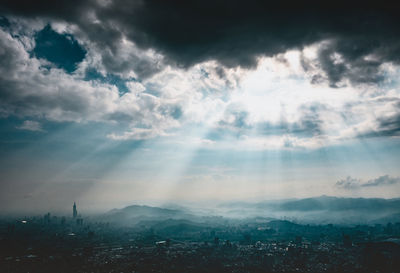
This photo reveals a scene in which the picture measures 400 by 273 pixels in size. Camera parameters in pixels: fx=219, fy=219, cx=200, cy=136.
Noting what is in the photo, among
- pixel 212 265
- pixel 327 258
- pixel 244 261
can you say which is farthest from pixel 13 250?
pixel 327 258

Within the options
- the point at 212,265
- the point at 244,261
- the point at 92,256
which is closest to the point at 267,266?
the point at 244,261

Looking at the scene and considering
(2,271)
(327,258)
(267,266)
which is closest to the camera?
(2,271)

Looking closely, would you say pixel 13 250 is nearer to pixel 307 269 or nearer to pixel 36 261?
pixel 36 261

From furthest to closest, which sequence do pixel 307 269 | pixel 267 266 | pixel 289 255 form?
pixel 289 255 → pixel 267 266 → pixel 307 269

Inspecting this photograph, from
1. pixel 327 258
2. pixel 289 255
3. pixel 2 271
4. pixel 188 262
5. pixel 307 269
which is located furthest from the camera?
pixel 289 255

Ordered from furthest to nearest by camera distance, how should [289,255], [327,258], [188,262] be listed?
[289,255] → [327,258] → [188,262]

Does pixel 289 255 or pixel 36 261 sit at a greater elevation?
pixel 36 261

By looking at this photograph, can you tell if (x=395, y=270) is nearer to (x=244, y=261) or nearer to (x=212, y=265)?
(x=244, y=261)

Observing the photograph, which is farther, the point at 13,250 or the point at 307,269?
the point at 13,250

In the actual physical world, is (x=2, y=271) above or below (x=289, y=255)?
above
